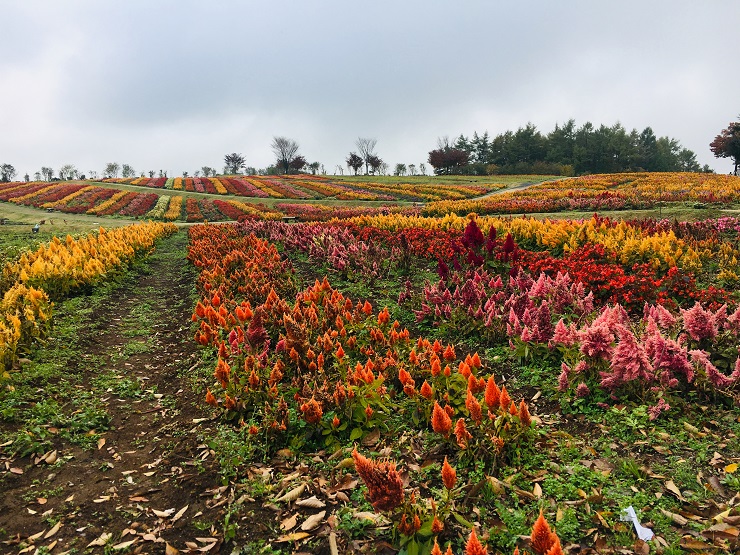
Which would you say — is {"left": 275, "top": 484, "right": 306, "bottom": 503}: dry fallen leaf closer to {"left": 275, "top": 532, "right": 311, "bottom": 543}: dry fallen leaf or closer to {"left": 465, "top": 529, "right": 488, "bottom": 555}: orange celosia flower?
{"left": 275, "top": 532, "right": 311, "bottom": 543}: dry fallen leaf

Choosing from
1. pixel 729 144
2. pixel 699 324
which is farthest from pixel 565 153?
pixel 699 324

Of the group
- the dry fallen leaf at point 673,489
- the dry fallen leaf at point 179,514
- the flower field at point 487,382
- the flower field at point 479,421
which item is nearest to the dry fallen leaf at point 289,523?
the flower field at point 479,421

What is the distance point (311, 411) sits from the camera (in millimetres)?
3455

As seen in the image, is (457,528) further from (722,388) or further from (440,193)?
(440,193)

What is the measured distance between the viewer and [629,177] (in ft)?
131

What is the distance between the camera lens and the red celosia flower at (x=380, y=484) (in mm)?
2332

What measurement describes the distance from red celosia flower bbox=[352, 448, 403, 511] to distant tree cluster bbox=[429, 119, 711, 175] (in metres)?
64.1

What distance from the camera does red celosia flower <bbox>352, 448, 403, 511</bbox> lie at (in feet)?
7.65

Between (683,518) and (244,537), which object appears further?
(244,537)

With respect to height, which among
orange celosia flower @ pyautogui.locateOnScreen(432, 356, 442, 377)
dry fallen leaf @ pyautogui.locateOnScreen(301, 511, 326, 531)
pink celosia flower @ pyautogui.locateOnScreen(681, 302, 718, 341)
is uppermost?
pink celosia flower @ pyautogui.locateOnScreen(681, 302, 718, 341)

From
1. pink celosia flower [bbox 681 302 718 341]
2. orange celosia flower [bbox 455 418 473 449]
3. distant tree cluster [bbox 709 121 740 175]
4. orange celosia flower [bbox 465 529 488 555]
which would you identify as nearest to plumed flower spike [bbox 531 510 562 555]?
orange celosia flower [bbox 465 529 488 555]

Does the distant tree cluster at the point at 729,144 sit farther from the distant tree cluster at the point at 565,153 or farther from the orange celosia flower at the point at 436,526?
the orange celosia flower at the point at 436,526

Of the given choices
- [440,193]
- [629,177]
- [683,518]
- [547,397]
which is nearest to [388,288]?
[547,397]

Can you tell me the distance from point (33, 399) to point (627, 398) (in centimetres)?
583
